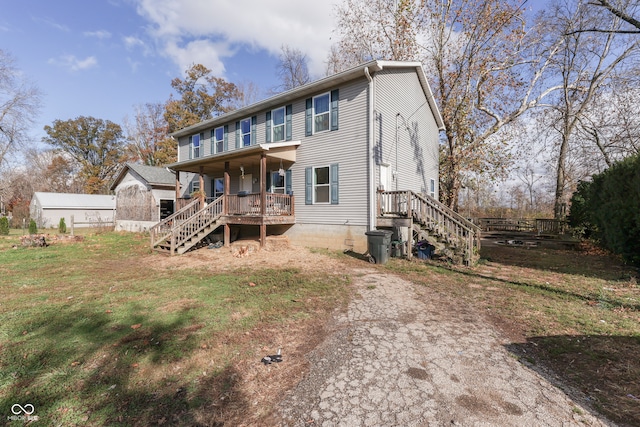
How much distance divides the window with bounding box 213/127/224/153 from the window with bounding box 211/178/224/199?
1.73 meters

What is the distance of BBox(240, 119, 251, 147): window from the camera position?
1451cm

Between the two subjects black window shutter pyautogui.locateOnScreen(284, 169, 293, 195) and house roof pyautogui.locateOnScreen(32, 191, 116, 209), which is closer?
black window shutter pyautogui.locateOnScreen(284, 169, 293, 195)

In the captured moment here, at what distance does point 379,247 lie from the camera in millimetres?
9094

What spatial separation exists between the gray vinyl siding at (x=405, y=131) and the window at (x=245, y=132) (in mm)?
6959

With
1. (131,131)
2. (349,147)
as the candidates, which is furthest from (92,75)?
(131,131)

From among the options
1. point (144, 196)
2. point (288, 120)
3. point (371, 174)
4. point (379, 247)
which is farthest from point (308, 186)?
point (144, 196)

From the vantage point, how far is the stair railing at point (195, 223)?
11.0m

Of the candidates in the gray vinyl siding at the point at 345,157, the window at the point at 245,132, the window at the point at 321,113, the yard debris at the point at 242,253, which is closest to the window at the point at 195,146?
the window at the point at 245,132

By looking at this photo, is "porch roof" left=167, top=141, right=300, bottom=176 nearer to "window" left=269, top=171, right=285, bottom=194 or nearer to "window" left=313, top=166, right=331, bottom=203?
"window" left=269, top=171, right=285, bottom=194

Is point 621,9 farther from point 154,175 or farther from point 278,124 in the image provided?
point 154,175

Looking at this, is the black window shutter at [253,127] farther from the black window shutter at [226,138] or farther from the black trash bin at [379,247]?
the black trash bin at [379,247]

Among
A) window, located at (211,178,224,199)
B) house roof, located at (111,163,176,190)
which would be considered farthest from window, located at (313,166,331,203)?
house roof, located at (111,163,176,190)

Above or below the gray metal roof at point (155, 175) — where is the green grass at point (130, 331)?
below

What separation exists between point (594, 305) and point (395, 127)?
29.6 feet
